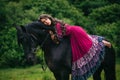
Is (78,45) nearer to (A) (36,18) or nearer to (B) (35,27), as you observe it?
(B) (35,27)

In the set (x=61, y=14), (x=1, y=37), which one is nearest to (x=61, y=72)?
(x=1, y=37)

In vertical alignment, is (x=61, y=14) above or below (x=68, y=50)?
below

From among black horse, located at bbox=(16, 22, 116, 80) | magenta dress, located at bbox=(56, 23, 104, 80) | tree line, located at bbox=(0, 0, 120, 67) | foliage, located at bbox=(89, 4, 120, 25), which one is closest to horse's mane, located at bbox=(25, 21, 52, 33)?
black horse, located at bbox=(16, 22, 116, 80)

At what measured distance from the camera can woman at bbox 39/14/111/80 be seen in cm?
516

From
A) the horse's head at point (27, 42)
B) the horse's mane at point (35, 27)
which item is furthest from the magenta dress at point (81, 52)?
the horse's head at point (27, 42)

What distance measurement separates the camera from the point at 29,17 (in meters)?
18.8

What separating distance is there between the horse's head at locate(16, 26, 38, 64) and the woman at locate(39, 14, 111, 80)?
1.35ft

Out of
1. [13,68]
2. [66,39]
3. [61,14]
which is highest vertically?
[66,39]

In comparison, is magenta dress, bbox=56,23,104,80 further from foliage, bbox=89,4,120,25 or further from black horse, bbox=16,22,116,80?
foliage, bbox=89,4,120,25

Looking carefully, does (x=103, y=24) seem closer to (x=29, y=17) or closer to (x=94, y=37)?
(x=29, y=17)

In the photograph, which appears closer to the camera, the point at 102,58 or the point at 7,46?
the point at 102,58

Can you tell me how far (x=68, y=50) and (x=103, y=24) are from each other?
1591cm

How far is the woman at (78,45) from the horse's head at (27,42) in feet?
1.35

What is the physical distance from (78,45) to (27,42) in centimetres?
95
